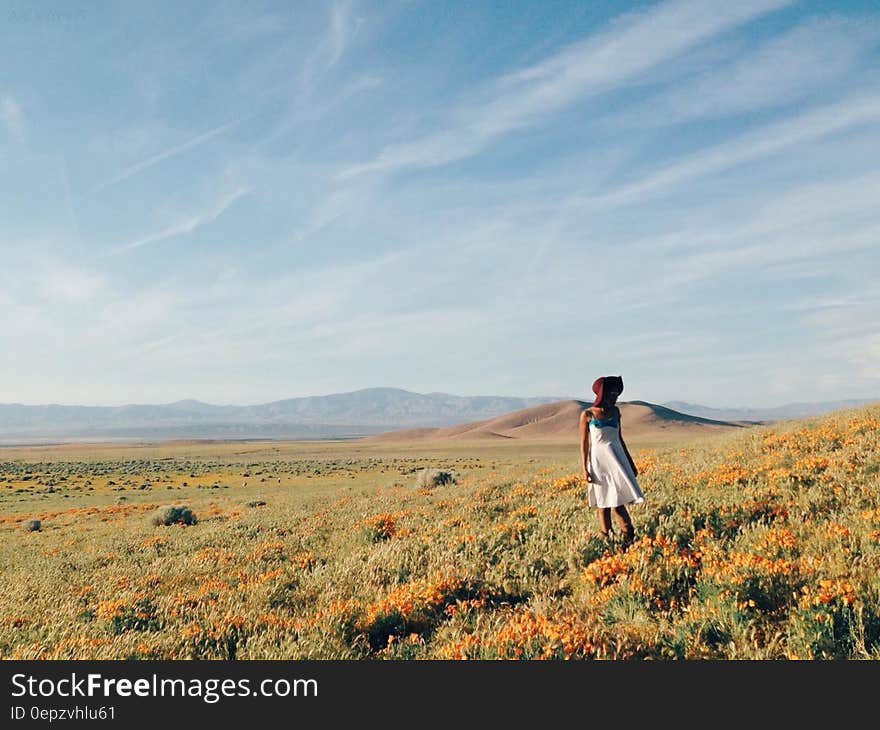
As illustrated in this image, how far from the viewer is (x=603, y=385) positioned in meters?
8.00

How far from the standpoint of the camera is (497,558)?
809cm

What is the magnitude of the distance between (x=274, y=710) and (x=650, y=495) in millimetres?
8116

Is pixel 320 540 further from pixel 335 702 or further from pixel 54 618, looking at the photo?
pixel 335 702

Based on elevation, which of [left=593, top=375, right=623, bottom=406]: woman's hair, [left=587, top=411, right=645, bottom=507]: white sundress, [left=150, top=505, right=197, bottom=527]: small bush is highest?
[left=593, top=375, right=623, bottom=406]: woman's hair

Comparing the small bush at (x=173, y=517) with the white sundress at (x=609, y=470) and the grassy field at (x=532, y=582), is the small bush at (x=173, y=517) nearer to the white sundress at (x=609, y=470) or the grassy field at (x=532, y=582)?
the grassy field at (x=532, y=582)

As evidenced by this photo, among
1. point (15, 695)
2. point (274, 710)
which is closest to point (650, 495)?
point (274, 710)

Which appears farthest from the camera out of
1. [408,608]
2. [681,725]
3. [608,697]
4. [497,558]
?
[497,558]

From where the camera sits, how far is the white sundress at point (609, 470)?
7586mm

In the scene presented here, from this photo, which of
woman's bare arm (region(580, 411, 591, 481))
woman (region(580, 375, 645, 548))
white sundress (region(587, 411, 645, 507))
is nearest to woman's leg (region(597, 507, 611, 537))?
woman (region(580, 375, 645, 548))

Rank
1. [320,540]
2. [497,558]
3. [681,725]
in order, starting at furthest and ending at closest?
[320,540] → [497,558] → [681,725]

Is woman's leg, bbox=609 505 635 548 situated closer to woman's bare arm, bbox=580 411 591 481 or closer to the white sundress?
the white sundress

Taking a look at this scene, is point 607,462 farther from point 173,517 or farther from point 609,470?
point 173,517

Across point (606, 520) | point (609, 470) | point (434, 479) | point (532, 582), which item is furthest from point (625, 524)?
point (434, 479)

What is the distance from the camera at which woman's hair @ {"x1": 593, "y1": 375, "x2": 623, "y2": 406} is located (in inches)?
315
